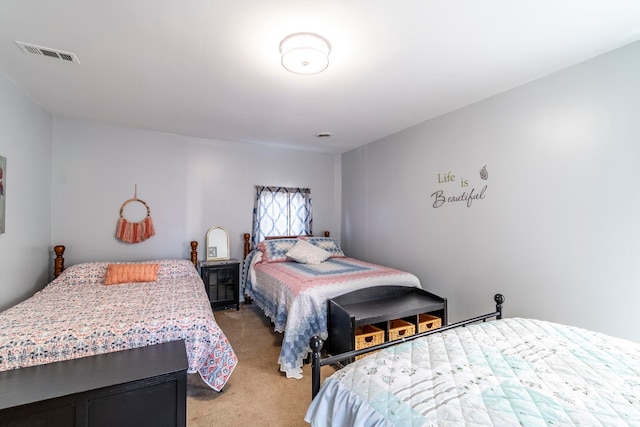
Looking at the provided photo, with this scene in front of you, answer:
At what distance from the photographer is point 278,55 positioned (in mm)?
1989

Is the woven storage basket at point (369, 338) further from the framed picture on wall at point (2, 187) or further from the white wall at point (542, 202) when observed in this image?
the framed picture on wall at point (2, 187)

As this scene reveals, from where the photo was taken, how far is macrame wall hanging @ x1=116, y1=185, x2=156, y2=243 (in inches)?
141

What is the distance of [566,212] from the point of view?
7.17 feet

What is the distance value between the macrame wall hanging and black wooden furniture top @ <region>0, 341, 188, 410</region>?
219cm

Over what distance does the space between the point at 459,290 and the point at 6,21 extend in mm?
4091

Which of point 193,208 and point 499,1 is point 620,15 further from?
point 193,208

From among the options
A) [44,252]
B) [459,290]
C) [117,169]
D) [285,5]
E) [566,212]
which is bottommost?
[459,290]

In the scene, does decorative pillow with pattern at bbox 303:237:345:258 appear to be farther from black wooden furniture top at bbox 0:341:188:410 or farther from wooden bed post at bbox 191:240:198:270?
black wooden furniture top at bbox 0:341:188:410

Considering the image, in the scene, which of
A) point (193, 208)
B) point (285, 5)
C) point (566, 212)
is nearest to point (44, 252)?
point (193, 208)

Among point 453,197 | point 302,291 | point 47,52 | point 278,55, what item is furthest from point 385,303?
point 47,52

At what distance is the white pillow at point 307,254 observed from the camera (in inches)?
149

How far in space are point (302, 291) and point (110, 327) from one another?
1.43m

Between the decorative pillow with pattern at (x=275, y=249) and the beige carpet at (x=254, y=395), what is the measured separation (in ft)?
3.89

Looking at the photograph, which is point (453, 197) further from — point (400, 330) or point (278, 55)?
point (278, 55)
